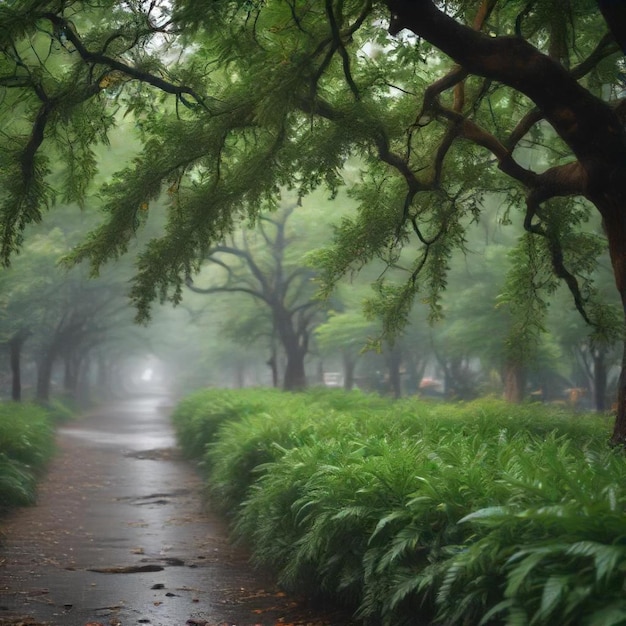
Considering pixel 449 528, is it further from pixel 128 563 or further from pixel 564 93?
pixel 128 563

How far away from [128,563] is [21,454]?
787 cm

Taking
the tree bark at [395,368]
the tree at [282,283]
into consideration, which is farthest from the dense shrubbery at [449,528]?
the tree bark at [395,368]

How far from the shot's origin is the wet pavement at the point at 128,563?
6789 millimetres

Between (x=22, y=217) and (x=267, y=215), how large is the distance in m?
22.2

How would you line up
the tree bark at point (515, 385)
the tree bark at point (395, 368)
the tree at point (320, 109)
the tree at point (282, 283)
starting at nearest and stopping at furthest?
1. the tree at point (320, 109)
2. the tree bark at point (515, 385)
3. the tree at point (282, 283)
4. the tree bark at point (395, 368)

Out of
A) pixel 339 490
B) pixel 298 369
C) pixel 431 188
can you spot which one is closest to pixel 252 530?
pixel 339 490

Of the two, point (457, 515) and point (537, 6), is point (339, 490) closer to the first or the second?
point (457, 515)

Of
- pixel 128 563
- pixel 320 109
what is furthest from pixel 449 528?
pixel 320 109

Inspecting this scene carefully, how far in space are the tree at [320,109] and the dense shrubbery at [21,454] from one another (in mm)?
3980

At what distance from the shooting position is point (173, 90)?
343 inches

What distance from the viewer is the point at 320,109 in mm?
8938

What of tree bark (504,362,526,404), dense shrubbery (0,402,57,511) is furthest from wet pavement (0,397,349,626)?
tree bark (504,362,526,404)

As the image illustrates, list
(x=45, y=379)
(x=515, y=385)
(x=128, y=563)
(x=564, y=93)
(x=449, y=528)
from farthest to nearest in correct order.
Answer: (x=45, y=379) < (x=515, y=385) < (x=128, y=563) < (x=564, y=93) < (x=449, y=528)

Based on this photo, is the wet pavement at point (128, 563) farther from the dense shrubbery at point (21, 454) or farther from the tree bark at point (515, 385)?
the tree bark at point (515, 385)
